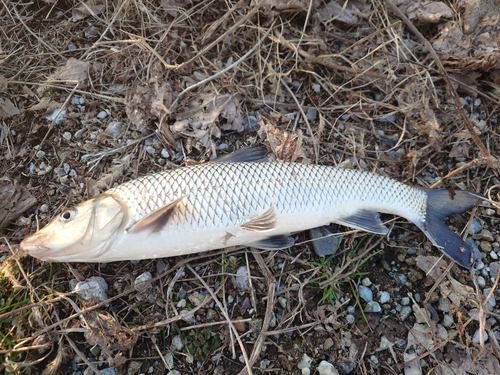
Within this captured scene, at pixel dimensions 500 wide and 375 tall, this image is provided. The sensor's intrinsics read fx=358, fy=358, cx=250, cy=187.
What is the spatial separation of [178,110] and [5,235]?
76.1 inches

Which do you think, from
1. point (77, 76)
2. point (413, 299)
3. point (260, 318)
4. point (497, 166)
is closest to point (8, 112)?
point (77, 76)

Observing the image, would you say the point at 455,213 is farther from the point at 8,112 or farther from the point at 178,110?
the point at 8,112

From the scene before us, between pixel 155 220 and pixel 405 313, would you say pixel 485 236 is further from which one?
pixel 155 220

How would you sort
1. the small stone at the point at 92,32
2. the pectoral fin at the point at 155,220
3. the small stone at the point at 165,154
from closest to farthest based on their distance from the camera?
the pectoral fin at the point at 155,220, the small stone at the point at 165,154, the small stone at the point at 92,32

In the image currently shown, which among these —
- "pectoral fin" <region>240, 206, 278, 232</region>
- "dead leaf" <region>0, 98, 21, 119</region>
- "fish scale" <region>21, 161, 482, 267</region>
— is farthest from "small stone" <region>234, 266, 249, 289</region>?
"dead leaf" <region>0, 98, 21, 119</region>

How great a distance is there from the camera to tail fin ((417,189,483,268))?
3082mm

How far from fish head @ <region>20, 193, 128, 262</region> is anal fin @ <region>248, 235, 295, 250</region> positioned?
1.10 metres

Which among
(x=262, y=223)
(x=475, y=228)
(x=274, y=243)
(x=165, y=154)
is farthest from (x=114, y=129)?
(x=475, y=228)

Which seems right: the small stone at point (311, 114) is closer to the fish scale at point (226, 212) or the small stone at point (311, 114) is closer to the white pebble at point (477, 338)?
the fish scale at point (226, 212)

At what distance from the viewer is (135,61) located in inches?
146

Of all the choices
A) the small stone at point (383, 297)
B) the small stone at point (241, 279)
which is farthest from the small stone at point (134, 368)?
the small stone at point (383, 297)

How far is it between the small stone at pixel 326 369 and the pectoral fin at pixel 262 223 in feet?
3.76

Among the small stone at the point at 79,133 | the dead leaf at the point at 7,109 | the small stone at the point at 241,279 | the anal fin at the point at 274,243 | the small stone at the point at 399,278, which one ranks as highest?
the dead leaf at the point at 7,109

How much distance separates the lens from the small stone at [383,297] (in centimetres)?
308
